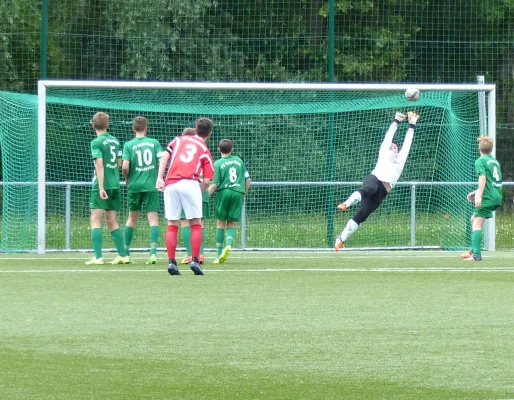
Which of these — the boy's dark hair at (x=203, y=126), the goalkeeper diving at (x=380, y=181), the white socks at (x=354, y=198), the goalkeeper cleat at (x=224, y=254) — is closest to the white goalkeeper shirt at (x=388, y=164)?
the goalkeeper diving at (x=380, y=181)

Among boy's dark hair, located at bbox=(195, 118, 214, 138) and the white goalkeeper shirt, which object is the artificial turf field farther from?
the white goalkeeper shirt

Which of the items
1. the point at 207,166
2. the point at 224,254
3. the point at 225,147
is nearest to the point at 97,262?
the point at 224,254

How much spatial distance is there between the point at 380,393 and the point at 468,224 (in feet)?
44.1

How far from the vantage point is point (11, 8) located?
24781 mm

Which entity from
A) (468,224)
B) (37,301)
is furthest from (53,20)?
(37,301)

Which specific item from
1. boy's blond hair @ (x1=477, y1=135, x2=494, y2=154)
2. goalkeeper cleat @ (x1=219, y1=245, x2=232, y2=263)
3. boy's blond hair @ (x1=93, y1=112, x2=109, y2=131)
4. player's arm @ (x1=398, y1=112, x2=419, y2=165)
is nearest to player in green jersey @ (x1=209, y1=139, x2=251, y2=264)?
goalkeeper cleat @ (x1=219, y1=245, x2=232, y2=263)

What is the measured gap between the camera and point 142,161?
13.7 m

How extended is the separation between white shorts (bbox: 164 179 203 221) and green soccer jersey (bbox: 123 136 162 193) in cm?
206

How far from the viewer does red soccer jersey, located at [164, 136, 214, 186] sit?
11.7m

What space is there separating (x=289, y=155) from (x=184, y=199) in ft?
28.5

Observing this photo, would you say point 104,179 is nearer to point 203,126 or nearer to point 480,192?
point 203,126

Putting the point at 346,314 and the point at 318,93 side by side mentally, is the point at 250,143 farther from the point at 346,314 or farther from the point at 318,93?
the point at 346,314

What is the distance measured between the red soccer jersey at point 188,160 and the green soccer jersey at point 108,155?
5.19 ft

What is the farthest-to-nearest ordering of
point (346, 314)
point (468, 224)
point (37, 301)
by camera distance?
point (468, 224) < point (37, 301) < point (346, 314)
